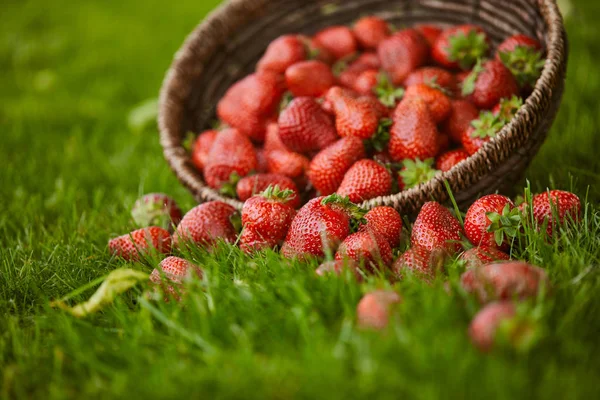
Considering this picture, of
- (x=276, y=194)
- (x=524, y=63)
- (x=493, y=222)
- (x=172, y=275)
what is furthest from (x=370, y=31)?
(x=172, y=275)

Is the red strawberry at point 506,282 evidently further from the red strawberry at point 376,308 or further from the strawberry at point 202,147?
the strawberry at point 202,147

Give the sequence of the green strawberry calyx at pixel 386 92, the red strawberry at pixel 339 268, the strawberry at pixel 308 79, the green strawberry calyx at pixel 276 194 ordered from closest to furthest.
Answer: the red strawberry at pixel 339 268 < the green strawberry calyx at pixel 276 194 < the green strawberry calyx at pixel 386 92 < the strawberry at pixel 308 79

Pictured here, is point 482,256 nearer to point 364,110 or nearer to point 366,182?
point 366,182

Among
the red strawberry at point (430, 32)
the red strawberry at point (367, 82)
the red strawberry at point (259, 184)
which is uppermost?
the red strawberry at point (430, 32)

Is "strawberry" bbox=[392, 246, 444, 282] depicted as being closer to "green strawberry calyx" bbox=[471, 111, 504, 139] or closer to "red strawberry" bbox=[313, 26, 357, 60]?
"green strawberry calyx" bbox=[471, 111, 504, 139]

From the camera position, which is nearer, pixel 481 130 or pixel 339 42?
pixel 481 130

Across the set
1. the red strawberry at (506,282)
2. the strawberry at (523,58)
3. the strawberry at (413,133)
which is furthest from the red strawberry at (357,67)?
the red strawberry at (506,282)
